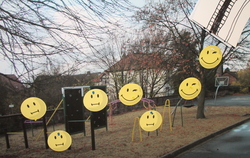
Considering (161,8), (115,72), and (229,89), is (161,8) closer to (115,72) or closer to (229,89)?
(115,72)

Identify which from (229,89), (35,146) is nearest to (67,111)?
(35,146)

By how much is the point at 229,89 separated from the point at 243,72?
149 inches

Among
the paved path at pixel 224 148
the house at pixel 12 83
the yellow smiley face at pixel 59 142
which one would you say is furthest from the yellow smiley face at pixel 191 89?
the house at pixel 12 83

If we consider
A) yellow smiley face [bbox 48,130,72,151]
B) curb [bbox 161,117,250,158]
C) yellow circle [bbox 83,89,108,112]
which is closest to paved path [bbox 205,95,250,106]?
curb [bbox 161,117,250,158]

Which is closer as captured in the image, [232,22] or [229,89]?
[232,22]

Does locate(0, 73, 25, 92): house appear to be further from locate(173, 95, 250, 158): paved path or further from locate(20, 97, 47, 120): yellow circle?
locate(173, 95, 250, 158): paved path

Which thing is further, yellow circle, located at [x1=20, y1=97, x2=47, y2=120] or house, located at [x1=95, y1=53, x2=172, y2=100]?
house, located at [x1=95, y1=53, x2=172, y2=100]

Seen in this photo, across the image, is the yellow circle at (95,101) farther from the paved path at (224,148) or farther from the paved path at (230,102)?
the paved path at (230,102)

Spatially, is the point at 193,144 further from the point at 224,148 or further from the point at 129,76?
the point at 129,76

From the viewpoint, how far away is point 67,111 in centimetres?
780

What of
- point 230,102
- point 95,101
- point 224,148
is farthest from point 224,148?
point 230,102

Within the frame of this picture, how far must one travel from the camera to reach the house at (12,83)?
4309 mm

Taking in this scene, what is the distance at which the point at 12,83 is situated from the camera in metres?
4.49

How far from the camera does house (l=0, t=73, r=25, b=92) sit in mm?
4309
